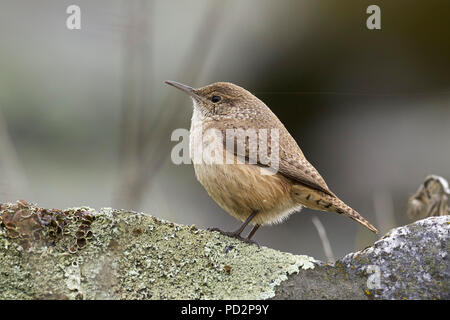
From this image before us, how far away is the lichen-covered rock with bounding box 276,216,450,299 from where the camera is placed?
9.70 ft

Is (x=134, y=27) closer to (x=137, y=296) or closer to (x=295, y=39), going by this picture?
(x=137, y=296)

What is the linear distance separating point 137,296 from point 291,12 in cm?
597

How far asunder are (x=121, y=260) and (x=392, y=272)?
57.4 inches

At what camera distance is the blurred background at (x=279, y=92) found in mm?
6332

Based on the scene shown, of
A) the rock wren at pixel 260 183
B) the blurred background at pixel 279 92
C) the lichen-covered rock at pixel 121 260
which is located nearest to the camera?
the lichen-covered rock at pixel 121 260

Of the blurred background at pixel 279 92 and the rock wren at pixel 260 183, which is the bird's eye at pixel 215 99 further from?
the blurred background at pixel 279 92

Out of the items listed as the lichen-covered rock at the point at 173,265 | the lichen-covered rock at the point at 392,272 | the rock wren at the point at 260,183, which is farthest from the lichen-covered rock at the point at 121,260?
the rock wren at the point at 260,183

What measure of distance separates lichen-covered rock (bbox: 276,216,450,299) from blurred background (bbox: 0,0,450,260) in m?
2.34

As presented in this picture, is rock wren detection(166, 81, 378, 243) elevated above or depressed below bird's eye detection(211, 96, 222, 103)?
below

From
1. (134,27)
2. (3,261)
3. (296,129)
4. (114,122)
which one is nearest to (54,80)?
(114,122)

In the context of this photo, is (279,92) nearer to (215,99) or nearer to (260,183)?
(215,99)

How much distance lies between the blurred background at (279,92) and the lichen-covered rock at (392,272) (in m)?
2.34

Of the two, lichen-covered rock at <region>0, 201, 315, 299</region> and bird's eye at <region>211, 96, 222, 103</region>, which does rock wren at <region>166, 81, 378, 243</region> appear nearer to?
bird's eye at <region>211, 96, 222, 103</region>

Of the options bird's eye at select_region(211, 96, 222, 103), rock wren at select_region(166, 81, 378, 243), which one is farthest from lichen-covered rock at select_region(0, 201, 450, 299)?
bird's eye at select_region(211, 96, 222, 103)
